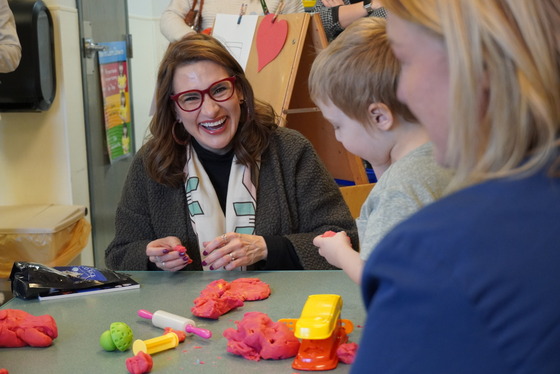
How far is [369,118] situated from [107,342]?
0.63m

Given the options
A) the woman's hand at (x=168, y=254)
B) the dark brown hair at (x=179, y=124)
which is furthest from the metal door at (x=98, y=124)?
the woman's hand at (x=168, y=254)

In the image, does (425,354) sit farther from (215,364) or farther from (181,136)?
(181,136)

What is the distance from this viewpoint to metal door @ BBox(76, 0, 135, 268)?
3.88m

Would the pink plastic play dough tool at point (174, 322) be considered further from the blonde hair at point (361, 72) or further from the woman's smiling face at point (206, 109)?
the woman's smiling face at point (206, 109)

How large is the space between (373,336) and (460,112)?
20 cm

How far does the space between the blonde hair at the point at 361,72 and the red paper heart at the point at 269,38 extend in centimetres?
169

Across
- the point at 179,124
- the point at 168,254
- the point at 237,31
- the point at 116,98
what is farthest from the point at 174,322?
the point at 116,98

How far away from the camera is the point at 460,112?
0.62m

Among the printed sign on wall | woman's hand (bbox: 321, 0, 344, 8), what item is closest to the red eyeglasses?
woman's hand (bbox: 321, 0, 344, 8)

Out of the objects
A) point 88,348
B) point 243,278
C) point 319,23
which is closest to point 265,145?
point 243,278

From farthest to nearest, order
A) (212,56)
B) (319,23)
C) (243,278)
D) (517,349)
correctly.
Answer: (319,23), (212,56), (243,278), (517,349)

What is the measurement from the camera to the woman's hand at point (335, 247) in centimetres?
141

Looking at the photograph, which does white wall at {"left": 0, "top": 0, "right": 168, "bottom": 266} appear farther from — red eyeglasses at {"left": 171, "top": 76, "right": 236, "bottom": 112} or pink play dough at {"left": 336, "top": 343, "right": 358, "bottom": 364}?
pink play dough at {"left": 336, "top": 343, "right": 358, "bottom": 364}

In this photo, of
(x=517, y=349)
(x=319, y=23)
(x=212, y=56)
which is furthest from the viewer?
(x=319, y=23)
